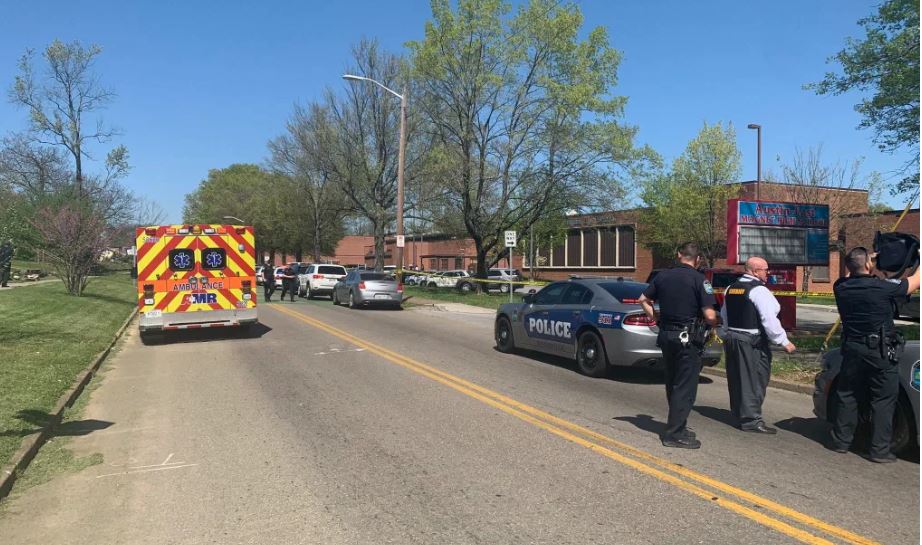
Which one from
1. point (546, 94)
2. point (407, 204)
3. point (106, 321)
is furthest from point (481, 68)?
point (106, 321)

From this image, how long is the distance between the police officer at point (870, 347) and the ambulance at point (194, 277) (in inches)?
459

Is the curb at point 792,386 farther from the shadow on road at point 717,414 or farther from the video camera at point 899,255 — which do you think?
the video camera at point 899,255

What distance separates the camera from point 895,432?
579 centimetres

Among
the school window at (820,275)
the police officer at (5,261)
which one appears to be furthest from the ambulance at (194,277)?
the school window at (820,275)

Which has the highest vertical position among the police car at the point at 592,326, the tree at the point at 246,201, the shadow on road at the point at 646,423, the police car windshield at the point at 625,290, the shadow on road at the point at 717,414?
the tree at the point at 246,201

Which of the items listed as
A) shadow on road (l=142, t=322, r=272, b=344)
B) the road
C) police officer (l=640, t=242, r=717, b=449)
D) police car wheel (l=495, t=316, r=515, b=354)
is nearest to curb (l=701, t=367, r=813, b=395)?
the road

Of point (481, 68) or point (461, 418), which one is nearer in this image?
point (461, 418)

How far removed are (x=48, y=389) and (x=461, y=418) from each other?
5.10 meters

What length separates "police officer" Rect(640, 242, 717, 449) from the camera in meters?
5.96

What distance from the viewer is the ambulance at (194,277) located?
45.5ft

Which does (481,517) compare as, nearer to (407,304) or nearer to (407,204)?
→ (407,304)

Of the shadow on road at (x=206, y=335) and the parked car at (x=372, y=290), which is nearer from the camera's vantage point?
the shadow on road at (x=206, y=335)

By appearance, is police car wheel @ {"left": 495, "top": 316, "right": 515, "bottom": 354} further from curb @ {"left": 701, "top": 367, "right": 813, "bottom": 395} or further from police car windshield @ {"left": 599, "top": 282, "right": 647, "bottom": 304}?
curb @ {"left": 701, "top": 367, "right": 813, "bottom": 395}

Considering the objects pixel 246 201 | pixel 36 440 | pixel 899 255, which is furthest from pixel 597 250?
pixel 36 440
